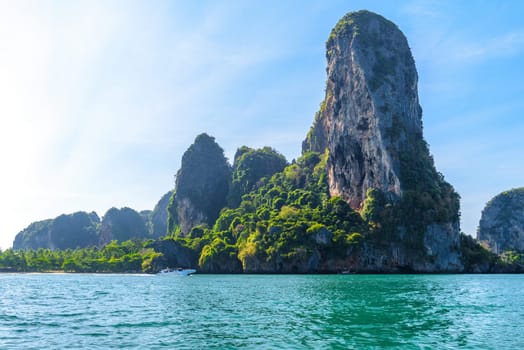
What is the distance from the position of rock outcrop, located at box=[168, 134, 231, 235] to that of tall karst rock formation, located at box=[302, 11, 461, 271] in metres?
54.3

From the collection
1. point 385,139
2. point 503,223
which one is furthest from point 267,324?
point 503,223

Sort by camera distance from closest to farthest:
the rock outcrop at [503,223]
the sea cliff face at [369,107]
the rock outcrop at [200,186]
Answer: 1. the sea cliff face at [369,107]
2. the rock outcrop at [200,186]
3. the rock outcrop at [503,223]

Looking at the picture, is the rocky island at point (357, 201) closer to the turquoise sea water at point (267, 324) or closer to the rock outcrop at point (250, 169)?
the rock outcrop at point (250, 169)

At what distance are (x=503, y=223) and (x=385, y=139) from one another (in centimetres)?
9484

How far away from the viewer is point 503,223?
Answer: 176 meters

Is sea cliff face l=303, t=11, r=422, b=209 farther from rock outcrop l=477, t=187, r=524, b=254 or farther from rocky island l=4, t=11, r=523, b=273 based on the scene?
rock outcrop l=477, t=187, r=524, b=254

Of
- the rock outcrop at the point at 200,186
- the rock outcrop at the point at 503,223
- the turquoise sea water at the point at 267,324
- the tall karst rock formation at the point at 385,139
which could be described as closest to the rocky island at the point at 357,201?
the tall karst rock formation at the point at 385,139

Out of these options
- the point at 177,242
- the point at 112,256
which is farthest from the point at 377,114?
A: the point at 112,256

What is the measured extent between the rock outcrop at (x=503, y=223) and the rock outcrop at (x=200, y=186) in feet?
356

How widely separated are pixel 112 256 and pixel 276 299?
10484 centimetres

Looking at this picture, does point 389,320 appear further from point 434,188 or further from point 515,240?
point 515,240

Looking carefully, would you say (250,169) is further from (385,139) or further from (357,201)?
(385,139)

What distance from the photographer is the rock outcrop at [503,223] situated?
170 metres

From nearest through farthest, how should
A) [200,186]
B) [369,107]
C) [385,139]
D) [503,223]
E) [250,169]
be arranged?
1. [385,139]
2. [369,107]
3. [250,169]
4. [200,186]
5. [503,223]
